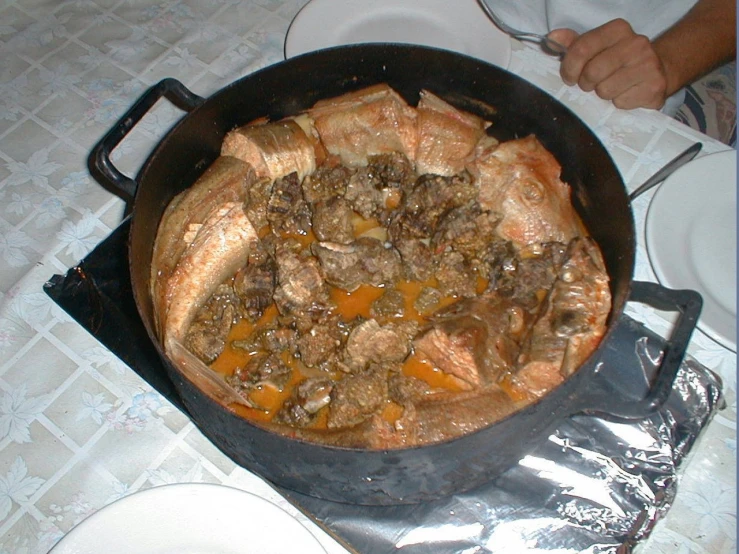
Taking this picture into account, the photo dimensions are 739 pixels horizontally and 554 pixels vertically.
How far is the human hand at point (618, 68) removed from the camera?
1820 mm

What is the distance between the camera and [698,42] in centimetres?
199

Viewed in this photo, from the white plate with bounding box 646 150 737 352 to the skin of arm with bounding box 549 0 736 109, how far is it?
0.33m

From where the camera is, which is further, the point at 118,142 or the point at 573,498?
the point at 118,142

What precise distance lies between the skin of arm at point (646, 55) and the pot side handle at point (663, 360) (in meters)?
0.88

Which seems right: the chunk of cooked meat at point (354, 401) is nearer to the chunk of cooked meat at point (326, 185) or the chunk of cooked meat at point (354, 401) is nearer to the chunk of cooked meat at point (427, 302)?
the chunk of cooked meat at point (427, 302)

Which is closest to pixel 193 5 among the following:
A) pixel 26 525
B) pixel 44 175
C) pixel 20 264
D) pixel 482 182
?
pixel 44 175

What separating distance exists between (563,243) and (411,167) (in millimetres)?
421

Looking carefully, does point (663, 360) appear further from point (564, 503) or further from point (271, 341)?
point (271, 341)

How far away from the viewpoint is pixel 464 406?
1215mm

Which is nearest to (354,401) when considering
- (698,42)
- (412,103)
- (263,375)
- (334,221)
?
(263,375)

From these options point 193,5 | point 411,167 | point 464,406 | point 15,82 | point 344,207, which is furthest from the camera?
point 193,5

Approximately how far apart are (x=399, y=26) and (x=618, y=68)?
26.7 inches

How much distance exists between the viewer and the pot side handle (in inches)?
42.9

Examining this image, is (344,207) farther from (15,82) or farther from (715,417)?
(15,82)
